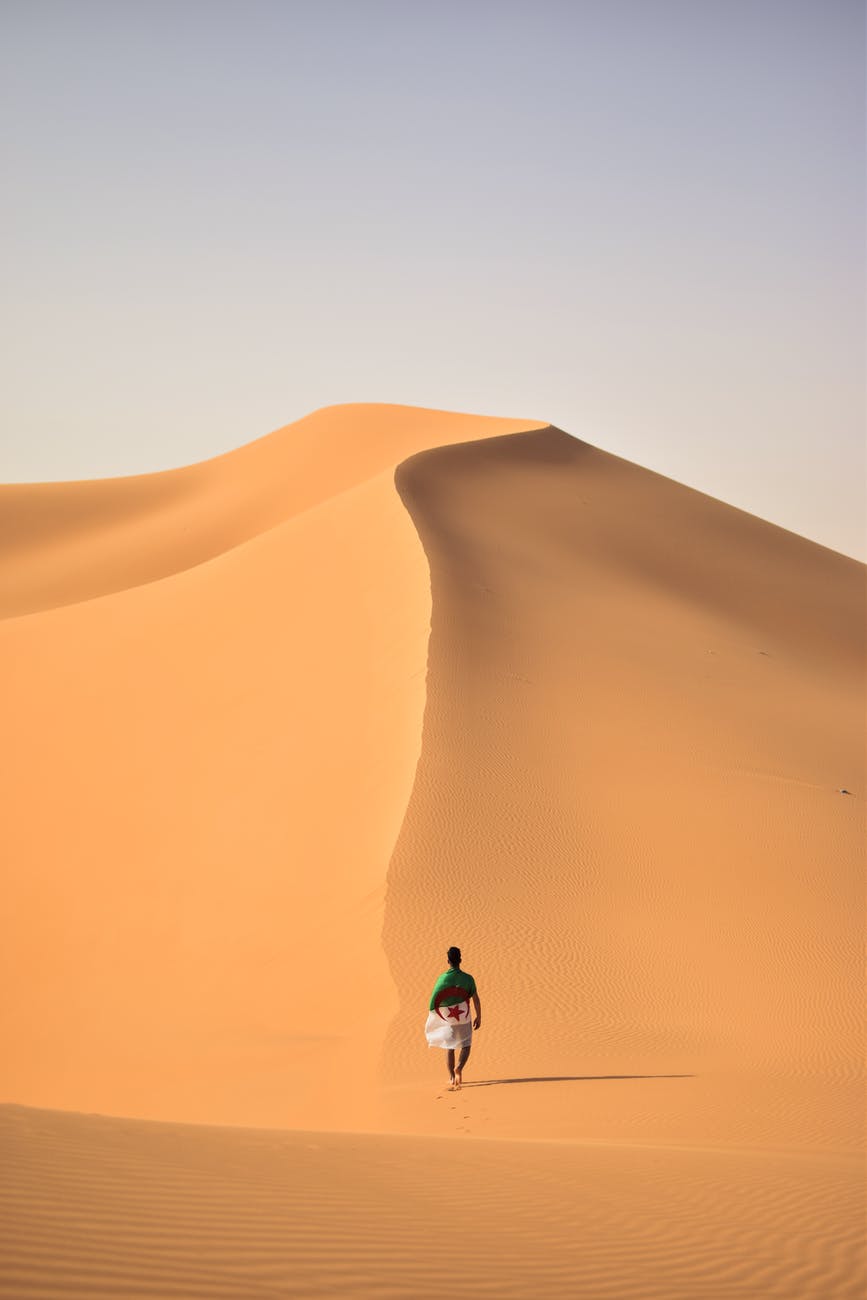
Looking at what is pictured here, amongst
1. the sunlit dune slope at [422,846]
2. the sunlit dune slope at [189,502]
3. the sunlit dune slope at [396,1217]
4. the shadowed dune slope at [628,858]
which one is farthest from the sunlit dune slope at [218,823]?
the sunlit dune slope at [189,502]

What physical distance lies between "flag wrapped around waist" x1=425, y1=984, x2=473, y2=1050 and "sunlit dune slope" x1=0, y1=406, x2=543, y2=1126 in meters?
0.85

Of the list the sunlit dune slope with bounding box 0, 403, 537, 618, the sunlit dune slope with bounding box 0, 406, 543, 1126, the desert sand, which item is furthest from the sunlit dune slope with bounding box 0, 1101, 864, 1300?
the sunlit dune slope with bounding box 0, 403, 537, 618

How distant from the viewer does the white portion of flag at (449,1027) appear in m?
10.5

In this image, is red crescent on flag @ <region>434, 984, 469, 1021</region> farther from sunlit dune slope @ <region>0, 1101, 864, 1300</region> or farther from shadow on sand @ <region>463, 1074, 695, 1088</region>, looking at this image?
sunlit dune slope @ <region>0, 1101, 864, 1300</region>

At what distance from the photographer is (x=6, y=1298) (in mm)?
3994

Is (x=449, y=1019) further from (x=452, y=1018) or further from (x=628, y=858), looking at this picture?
(x=628, y=858)

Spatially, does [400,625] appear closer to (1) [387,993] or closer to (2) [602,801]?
(2) [602,801]

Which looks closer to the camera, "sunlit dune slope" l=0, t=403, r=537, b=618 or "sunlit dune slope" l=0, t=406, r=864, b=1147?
"sunlit dune slope" l=0, t=406, r=864, b=1147

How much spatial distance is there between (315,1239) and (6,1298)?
149 centimetres

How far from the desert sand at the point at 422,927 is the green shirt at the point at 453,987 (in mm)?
761

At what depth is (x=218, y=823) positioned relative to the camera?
16859mm

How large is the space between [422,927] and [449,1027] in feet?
10.7

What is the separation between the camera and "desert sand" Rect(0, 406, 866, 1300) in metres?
5.85

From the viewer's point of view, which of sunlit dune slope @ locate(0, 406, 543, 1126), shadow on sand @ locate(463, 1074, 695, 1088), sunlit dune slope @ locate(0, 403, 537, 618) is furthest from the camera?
sunlit dune slope @ locate(0, 403, 537, 618)
